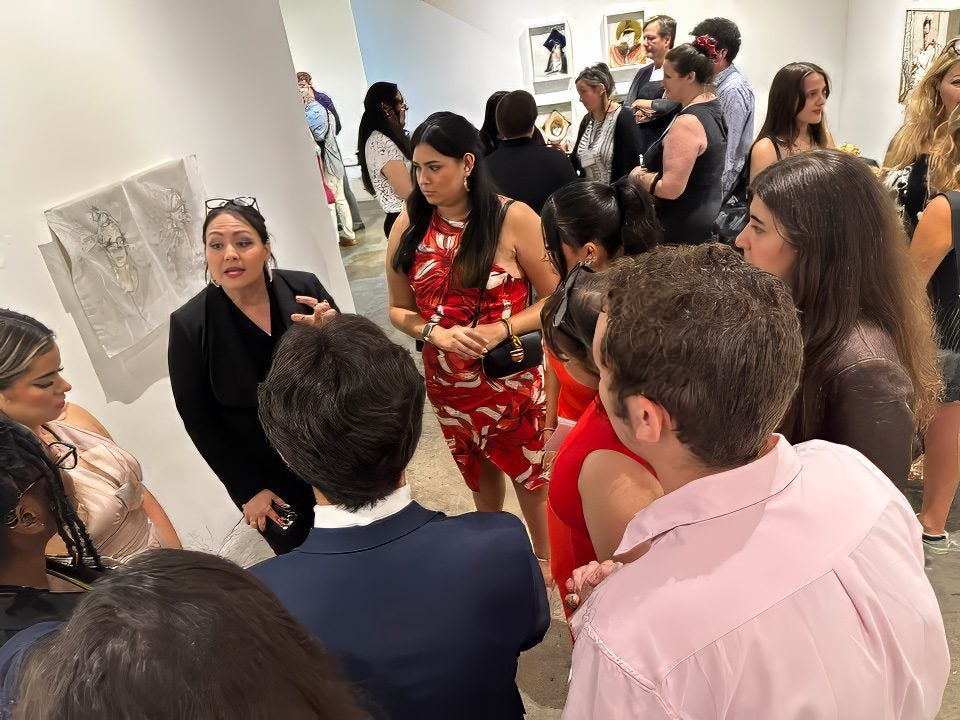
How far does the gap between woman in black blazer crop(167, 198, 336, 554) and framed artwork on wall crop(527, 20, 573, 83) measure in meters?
4.81

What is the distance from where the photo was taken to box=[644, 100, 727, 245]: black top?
308 cm

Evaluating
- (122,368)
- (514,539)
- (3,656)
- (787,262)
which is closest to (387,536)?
(514,539)

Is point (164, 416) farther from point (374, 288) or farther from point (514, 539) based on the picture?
point (374, 288)

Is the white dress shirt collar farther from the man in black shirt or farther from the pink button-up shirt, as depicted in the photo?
the man in black shirt

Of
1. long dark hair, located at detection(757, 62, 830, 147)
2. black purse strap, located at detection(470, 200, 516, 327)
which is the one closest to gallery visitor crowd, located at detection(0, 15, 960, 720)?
black purse strap, located at detection(470, 200, 516, 327)

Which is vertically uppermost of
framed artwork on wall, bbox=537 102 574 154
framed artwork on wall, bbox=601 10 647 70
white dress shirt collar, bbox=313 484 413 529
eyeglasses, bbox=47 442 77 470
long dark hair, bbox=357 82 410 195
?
framed artwork on wall, bbox=601 10 647 70

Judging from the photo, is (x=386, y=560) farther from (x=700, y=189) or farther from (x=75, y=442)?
(x=700, y=189)

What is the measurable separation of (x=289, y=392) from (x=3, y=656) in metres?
0.51

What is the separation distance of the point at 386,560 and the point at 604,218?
123 cm

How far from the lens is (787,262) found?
1.30 metres


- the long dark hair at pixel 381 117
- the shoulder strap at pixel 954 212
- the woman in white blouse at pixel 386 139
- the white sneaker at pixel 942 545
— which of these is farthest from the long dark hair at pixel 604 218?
the long dark hair at pixel 381 117

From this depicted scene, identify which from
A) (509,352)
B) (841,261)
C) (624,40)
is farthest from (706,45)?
(841,261)

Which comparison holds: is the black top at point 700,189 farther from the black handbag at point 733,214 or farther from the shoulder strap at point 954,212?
the shoulder strap at point 954,212

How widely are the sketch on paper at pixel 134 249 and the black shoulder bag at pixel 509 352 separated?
125 cm
